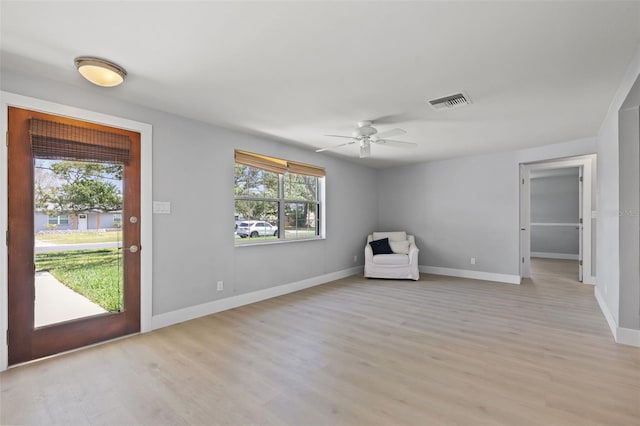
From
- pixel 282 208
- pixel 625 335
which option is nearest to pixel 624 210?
pixel 625 335

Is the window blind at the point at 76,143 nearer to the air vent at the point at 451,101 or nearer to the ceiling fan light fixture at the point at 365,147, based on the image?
the ceiling fan light fixture at the point at 365,147

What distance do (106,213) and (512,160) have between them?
6.04m

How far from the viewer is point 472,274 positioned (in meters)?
5.79

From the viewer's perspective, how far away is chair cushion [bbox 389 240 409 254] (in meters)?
5.93

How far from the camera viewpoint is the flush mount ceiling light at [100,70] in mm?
2223

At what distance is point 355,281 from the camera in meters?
5.56

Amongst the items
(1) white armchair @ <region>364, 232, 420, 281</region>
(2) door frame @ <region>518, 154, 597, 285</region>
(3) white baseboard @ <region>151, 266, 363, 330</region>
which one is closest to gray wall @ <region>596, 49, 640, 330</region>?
(2) door frame @ <region>518, 154, 597, 285</region>

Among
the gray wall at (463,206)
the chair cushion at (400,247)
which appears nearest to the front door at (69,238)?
the chair cushion at (400,247)

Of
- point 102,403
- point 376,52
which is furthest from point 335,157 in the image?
point 102,403

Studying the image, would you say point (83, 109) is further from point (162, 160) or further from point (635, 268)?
point (635, 268)

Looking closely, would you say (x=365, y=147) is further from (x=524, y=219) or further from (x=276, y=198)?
(x=524, y=219)

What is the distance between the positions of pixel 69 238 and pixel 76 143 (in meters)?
0.85

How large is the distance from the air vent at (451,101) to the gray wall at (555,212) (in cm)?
699

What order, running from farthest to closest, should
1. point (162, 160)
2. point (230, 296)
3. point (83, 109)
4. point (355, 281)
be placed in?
1. point (355, 281)
2. point (230, 296)
3. point (162, 160)
4. point (83, 109)
